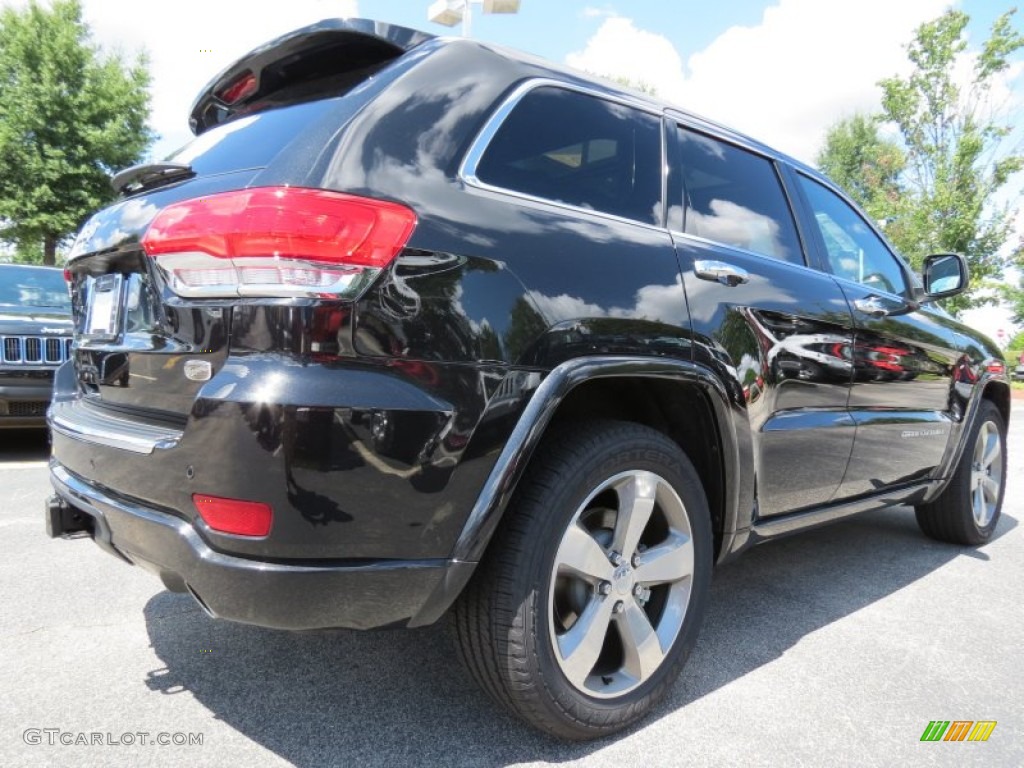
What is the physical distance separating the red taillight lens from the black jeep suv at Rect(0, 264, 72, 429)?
452cm

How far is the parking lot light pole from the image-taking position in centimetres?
861

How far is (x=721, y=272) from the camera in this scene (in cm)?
220

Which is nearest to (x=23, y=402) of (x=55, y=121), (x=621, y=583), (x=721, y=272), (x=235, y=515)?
(x=235, y=515)

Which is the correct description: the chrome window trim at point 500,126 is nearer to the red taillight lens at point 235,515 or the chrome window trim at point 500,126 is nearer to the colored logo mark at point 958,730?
the red taillight lens at point 235,515

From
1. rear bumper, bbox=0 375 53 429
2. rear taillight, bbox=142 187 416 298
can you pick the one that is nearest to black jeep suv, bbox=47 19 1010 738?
rear taillight, bbox=142 187 416 298

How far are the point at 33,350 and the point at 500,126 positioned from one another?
489cm

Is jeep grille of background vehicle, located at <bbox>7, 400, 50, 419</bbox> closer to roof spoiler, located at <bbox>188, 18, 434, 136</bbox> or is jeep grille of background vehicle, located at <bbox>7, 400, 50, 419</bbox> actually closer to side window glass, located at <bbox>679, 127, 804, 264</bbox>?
roof spoiler, located at <bbox>188, 18, 434, 136</bbox>

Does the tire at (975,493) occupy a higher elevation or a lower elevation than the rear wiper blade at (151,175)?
lower

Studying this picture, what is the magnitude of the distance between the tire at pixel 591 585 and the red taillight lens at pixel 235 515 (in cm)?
55

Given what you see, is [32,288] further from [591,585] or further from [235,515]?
[591,585]

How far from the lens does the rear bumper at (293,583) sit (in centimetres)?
145

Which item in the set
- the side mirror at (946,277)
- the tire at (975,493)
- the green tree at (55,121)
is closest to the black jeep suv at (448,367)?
the side mirror at (946,277)

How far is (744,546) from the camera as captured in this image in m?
2.37

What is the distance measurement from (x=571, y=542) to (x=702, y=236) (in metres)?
1.11
